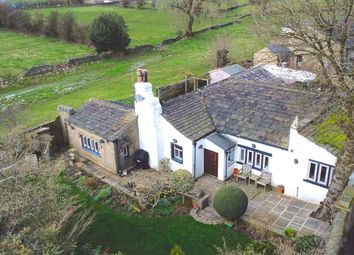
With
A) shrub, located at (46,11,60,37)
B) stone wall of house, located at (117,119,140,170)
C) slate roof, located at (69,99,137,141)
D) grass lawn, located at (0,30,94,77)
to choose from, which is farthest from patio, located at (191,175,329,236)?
shrub, located at (46,11,60,37)

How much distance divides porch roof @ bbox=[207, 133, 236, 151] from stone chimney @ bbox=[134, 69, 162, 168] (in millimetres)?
3418

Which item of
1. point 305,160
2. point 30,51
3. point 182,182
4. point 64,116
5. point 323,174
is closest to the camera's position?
point 323,174

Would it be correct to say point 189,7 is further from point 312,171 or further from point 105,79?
point 312,171

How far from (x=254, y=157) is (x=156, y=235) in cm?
743

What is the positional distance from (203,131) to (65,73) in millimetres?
32347

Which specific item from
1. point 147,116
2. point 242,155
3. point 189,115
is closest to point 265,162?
point 242,155

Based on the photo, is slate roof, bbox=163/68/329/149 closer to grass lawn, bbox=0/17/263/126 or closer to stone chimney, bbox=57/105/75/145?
stone chimney, bbox=57/105/75/145

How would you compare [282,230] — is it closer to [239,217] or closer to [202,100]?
[239,217]

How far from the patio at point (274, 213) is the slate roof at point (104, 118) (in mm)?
6399

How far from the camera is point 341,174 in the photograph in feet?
55.8

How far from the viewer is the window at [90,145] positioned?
24952mm

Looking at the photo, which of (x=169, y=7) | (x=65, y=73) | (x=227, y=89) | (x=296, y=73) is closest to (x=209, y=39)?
(x=169, y=7)

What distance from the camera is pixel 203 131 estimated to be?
73.2 ft

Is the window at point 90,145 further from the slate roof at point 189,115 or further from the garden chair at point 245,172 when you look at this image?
the garden chair at point 245,172
